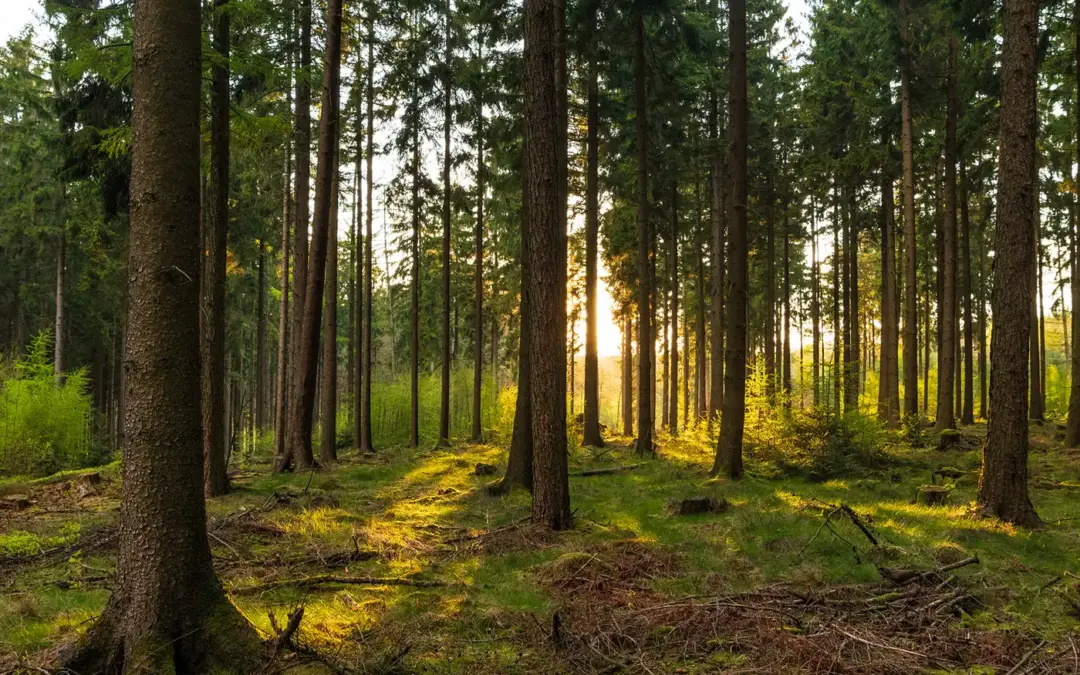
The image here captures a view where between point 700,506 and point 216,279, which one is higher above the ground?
point 216,279

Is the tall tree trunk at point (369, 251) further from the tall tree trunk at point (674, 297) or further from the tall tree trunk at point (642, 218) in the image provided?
the tall tree trunk at point (674, 297)

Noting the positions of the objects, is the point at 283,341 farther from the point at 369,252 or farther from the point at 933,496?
the point at 933,496

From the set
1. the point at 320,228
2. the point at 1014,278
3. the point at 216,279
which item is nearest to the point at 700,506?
the point at 1014,278

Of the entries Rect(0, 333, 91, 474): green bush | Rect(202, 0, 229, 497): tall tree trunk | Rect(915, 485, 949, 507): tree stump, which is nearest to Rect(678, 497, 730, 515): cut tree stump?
Rect(915, 485, 949, 507): tree stump

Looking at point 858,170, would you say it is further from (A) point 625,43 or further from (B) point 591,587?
(B) point 591,587

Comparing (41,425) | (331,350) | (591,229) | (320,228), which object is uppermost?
(591,229)

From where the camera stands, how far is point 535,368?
795 cm

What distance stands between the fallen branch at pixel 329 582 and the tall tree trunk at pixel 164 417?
1.54 m

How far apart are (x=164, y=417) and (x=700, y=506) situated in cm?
719

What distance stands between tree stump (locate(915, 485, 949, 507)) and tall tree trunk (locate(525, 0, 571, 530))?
530 centimetres

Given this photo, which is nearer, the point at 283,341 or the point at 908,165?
the point at 908,165

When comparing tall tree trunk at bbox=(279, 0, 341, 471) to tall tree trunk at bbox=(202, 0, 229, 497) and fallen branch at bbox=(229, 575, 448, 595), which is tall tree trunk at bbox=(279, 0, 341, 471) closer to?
tall tree trunk at bbox=(202, 0, 229, 497)

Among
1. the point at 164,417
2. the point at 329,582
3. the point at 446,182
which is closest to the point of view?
the point at 164,417

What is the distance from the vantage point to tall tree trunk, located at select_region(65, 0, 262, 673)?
3490mm
